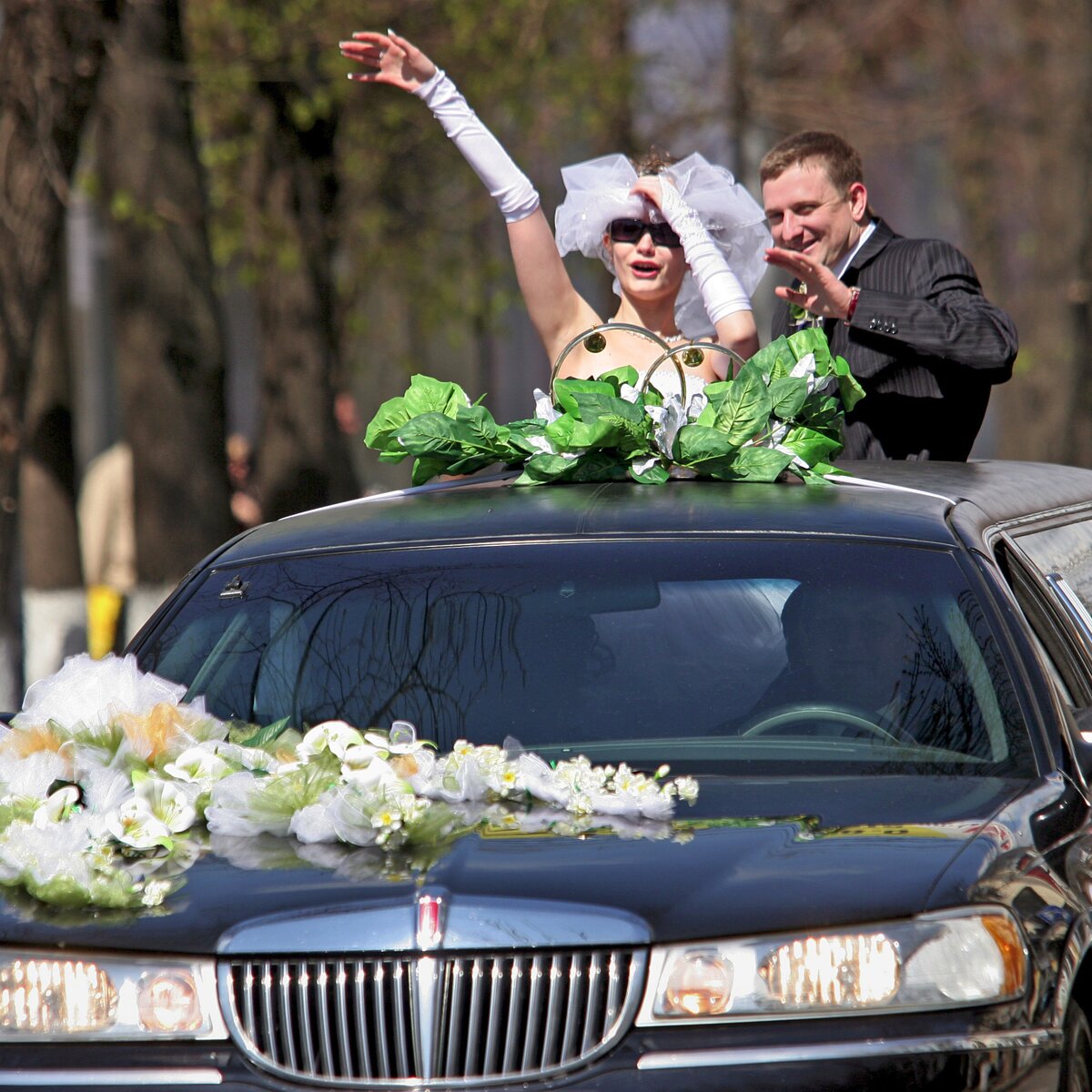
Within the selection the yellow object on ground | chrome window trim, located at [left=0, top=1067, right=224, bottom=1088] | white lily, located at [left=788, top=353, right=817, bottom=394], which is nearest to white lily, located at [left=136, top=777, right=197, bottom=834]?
chrome window trim, located at [left=0, top=1067, right=224, bottom=1088]

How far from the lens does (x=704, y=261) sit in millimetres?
5785

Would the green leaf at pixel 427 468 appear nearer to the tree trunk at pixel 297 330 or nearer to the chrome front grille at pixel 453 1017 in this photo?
the chrome front grille at pixel 453 1017

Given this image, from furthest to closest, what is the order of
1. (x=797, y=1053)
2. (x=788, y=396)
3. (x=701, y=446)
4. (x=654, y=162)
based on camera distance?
(x=654, y=162) → (x=788, y=396) → (x=701, y=446) → (x=797, y=1053)

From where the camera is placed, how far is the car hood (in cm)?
296

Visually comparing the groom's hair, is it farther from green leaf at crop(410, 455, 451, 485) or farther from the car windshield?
the car windshield

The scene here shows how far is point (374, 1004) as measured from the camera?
2.92 m

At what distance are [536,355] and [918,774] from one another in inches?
1292

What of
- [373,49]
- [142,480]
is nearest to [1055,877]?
[373,49]

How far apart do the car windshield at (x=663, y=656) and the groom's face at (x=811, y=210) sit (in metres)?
2.05

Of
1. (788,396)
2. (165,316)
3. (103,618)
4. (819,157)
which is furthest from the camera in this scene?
(103,618)

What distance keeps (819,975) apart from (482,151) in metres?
3.54

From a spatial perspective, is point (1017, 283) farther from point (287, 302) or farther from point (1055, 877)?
point (1055, 877)

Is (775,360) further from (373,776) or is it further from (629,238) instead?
(373,776)

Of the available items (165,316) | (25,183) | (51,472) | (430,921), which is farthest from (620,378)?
(51,472)
